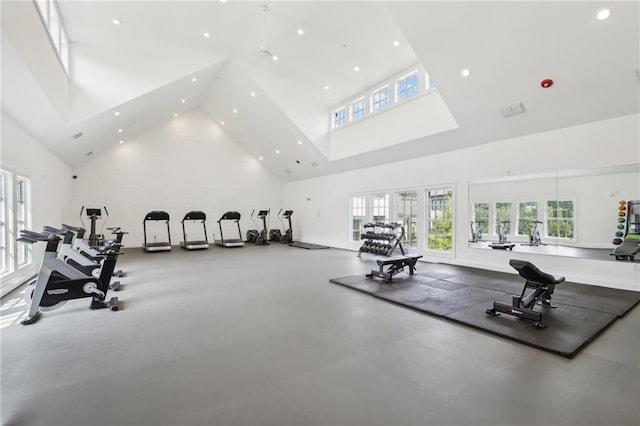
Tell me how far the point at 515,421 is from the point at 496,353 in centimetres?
100

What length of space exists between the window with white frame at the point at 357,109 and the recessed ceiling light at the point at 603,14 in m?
5.75

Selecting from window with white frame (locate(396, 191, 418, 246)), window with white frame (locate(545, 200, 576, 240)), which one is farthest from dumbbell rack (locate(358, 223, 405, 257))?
window with white frame (locate(545, 200, 576, 240))

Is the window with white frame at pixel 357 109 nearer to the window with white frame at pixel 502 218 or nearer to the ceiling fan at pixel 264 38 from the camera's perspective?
the ceiling fan at pixel 264 38

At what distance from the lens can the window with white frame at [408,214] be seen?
8.46 m

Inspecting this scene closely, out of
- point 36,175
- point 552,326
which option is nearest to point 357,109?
point 552,326

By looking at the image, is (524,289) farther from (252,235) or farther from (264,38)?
(252,235)

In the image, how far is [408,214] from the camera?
867 centimetres

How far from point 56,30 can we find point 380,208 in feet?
27.4

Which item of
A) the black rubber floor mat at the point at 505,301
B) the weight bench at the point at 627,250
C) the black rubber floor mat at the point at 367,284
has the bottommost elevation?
the black rubber floor mat at the point at 505,301

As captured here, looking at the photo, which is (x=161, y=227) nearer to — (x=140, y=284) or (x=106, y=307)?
(x=140, y=284)

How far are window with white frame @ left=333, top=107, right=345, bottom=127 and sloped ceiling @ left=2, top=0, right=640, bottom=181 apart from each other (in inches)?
17.4

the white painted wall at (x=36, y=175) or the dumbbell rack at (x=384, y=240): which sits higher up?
the white painted wall at (x=36, y=175)

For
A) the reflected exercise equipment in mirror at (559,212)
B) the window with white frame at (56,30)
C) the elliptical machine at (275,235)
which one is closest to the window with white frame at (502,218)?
the reflected exercise equipment in mirror at (559,212)

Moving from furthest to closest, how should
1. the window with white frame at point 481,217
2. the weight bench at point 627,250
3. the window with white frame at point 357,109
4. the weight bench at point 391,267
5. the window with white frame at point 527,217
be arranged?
the window with white frame at point 357,109 < the window with white frame at point 481,217 < the window with white frame at point 527,217 < the weight bench at point 391,267 < the weight bench at point 627,250
